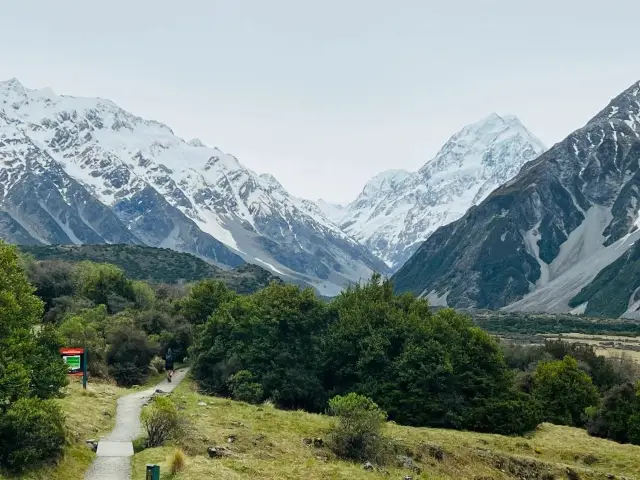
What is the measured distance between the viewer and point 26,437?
2578 cm

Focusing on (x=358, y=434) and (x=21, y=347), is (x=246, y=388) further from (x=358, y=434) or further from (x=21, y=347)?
(x=21, y=347)

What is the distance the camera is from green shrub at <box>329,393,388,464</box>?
34.7 metres

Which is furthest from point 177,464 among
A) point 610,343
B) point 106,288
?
point 610,343

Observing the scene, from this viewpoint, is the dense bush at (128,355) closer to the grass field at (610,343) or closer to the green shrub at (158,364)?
the green shrub at (158,364)

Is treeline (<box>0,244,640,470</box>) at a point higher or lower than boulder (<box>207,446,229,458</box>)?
higher

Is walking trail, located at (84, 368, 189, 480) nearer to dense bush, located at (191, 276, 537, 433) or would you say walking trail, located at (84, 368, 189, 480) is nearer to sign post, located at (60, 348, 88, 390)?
sign post, located at (60, 348, 88, 390)

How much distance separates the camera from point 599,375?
7956 centimetres

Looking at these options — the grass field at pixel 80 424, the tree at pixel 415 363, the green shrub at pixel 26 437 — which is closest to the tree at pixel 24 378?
the green shrub at pixel 26 437

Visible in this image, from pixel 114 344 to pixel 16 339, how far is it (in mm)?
36682

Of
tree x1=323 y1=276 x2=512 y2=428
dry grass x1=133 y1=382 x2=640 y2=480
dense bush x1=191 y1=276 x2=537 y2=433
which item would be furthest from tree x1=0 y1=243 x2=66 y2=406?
tree x1=323 y1=276 x2=512 y2=428

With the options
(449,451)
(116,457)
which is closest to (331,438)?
(449,451)

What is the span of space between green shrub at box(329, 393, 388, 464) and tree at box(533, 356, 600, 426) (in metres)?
34.0

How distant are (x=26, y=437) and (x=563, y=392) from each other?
53.1 meters

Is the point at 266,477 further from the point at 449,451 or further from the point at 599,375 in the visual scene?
the point at 599,375
